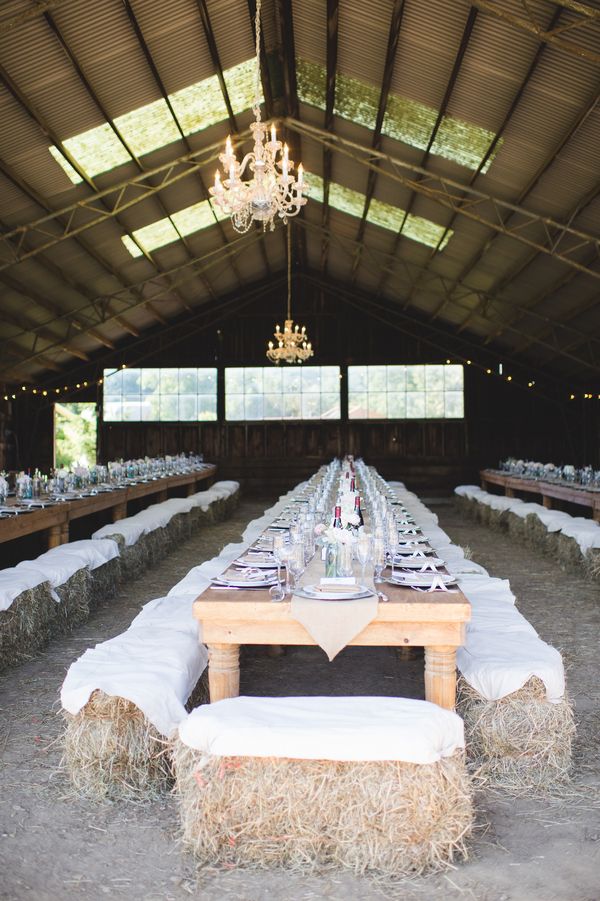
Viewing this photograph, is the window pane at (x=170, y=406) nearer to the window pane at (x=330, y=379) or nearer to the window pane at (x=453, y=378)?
the window pane at (x=330, y=379)

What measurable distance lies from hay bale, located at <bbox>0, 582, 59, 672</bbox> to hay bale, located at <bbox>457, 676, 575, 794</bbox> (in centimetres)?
304

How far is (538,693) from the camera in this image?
3.36 m

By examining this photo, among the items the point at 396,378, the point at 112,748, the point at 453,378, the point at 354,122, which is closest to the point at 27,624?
the point at 112,748

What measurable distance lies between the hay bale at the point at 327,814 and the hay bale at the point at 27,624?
8.67ft

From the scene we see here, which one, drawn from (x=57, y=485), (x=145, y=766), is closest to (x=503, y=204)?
(x=57, y=485)

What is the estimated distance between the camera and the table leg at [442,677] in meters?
3.24

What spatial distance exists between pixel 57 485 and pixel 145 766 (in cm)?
582

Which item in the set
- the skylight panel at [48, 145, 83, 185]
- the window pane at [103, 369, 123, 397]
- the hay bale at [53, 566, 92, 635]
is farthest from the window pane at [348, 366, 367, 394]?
the hay bale at [53, 566, 92, 635]

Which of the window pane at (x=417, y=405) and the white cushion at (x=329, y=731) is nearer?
the white cushion at (x=329, y=731)

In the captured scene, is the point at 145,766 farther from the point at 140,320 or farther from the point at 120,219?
the point at 140,320

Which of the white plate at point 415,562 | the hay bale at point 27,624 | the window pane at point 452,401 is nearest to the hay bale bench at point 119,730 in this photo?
the white plate at point 415,562

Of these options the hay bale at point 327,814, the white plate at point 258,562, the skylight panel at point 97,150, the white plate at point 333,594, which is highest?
the skylight panel at point 97,150

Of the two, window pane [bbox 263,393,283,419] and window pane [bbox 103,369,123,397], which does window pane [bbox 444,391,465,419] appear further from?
window pane [bbox 103,369,123,397]

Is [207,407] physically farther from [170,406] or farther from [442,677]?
[442,677]
